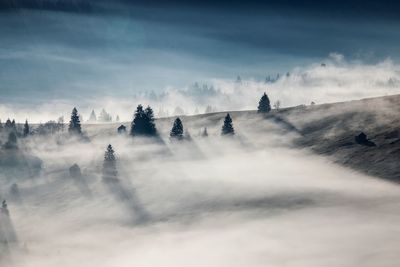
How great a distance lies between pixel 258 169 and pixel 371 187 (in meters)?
35.1

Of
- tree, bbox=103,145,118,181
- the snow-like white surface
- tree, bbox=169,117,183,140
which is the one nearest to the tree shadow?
the snow-like white surface

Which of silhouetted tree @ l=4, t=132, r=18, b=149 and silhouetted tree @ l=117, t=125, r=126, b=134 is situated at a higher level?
silhouetted tree @ l=117, t=125, r=126, b=134

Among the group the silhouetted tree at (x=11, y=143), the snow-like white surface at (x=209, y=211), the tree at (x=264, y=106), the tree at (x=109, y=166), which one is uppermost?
the tree at (x=264, y=106)

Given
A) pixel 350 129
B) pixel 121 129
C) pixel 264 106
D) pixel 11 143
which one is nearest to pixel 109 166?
pixel 121 129

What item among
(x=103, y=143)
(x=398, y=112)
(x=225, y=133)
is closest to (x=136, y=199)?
(x=225, y=133)

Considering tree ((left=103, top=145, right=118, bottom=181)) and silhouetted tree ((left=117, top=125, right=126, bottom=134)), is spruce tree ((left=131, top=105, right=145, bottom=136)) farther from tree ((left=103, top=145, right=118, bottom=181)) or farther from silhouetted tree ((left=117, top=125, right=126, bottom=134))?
tree ((left=103, top=145, right=118, bottom=181))

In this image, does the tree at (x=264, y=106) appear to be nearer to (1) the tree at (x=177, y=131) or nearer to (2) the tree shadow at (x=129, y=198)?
(1) the tree at (x=177, y=131)

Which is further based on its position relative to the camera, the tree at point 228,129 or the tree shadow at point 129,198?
the tree at point 228,129

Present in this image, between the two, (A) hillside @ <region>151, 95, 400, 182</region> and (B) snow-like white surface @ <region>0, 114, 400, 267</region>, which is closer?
(B) snow-like white surface @ <region>0, 114, 400, 267</region>

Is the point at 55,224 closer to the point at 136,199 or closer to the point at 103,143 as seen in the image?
the point at 136,199

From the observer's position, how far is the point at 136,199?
410ft

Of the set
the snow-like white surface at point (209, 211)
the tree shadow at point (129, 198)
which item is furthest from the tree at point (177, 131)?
the tree shadow at point (129, 198)

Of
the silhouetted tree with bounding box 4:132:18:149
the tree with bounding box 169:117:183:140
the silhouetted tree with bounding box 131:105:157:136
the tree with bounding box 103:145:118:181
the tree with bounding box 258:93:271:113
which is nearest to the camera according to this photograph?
the tree with bounding box 103:145:118:181

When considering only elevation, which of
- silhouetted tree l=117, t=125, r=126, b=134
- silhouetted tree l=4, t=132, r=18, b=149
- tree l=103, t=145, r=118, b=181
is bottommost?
tree l=103, t=145, r=118, b=181
